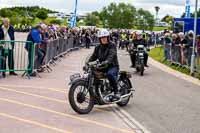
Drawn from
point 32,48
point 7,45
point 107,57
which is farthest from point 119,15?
point 107,57

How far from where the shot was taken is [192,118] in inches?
435

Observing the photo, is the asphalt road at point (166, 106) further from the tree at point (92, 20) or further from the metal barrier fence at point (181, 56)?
the tree at point (92, 20)

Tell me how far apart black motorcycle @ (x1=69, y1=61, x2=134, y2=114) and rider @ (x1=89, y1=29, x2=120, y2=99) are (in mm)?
119

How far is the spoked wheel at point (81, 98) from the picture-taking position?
1093cm

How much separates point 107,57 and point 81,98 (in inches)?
48.4

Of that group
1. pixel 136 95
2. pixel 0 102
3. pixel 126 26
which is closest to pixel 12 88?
pixel 0 102

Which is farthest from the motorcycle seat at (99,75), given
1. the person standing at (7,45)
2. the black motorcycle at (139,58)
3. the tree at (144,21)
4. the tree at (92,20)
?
the tree at (92,20)

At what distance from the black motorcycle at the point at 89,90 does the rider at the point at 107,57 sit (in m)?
0.12

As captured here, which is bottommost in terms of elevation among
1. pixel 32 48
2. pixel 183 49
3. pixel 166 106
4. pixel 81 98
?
pixel 166 106

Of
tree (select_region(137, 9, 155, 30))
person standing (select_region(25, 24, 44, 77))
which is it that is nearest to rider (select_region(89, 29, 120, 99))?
person standing (select_region(25, 24, 44, 77))

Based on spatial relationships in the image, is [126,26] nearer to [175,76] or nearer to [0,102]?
[175,76]

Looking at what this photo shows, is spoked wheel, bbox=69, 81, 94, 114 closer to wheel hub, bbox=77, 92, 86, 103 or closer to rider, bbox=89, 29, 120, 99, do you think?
wheel hub, bbox=77, 92, 86, 103

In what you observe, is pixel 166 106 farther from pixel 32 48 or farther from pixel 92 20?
pixel 92 20

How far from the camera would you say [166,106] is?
12641 millimetres
